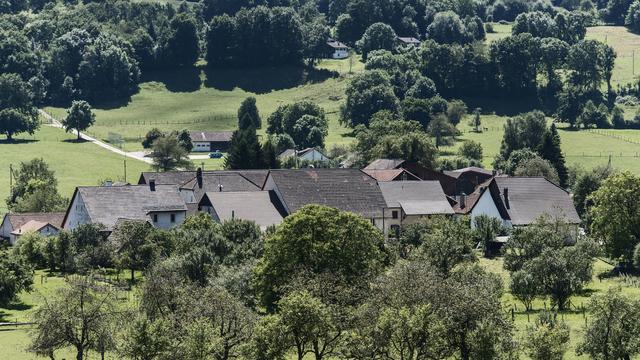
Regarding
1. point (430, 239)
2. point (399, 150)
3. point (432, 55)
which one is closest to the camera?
point (430, 239)

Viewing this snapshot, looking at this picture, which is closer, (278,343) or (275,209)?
(278,343)

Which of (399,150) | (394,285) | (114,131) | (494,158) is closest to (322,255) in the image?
(394,285)

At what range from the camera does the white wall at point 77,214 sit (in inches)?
4178

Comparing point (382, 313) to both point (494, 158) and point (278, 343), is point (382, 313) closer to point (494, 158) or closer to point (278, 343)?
point (278, 343)

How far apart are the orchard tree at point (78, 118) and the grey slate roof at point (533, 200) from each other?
71.9 meters

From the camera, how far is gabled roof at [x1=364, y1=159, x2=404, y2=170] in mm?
132188

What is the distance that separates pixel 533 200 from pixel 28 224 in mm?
43206

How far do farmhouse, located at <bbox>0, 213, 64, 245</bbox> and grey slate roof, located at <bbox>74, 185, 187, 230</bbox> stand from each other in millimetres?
4140

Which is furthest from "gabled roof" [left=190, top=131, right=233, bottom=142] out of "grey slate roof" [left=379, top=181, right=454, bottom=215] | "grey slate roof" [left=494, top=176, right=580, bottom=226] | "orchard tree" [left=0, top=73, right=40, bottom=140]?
"grey slate roof" [left=494, top=176, right=580, bottom=226]

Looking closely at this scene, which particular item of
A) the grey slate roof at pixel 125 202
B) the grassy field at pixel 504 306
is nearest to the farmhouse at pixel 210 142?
the grey slate roof at pixel 125 202

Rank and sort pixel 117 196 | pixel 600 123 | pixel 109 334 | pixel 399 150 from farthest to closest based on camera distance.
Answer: pixel 600 123 → pixel 399 150 → pixel 117 196 → pixel 109 334

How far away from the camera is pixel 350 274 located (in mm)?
75938

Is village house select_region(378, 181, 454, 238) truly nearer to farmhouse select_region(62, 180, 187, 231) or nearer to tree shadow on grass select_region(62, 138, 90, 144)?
farmhouse select_region(62, 180, 187, 231)

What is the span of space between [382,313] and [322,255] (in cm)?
1411
